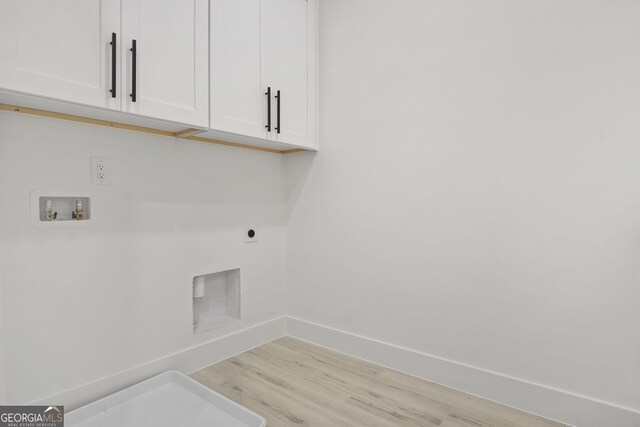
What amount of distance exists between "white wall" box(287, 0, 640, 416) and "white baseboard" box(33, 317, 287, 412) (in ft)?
1.38

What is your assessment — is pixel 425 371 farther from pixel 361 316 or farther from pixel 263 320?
pixel 263 320

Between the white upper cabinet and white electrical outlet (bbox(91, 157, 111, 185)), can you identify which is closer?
white electrical outlet (bbox(91, 157, 111, 185))

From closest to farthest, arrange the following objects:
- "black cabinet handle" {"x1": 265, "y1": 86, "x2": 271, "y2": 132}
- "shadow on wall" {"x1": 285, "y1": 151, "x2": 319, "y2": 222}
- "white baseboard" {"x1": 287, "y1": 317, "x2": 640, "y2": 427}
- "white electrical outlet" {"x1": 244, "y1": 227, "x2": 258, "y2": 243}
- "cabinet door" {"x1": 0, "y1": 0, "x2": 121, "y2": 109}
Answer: "cabinet door" {"x1": 0, "y1": 0, "x2": 121, "y2": 109} → "white baseboard" {"x1": 287, "y1": 317, "x2": 640, "y2": 427} → "black cabinet handle" {"x1": 265, "y1": 86, "x2": 271, "y2": 132} → "white electrical outlet" {"x1": 244, "y1": 227, "x2": 258, "y2": 243} → "shadow on wall" {"x1": 285, "y1": 151, "x2": 319, "y2": 222}

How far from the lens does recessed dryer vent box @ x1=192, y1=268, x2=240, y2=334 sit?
207 centimetres

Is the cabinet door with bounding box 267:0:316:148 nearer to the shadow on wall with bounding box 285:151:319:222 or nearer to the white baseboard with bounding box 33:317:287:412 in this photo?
the shadow on wall with bounding box 285:151:319:222

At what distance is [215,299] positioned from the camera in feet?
7.29

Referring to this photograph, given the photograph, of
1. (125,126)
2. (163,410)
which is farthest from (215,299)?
(125,126)

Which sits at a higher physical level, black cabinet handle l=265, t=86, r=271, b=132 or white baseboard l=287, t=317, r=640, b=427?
black cabinet handle l=265, t=86, r=271, b=132

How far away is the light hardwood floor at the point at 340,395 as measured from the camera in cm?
154

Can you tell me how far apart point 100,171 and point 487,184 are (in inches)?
73.0

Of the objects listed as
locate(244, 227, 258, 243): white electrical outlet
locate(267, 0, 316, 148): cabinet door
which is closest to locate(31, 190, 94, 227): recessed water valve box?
locate(244, 227, 258, 243): white electrical outlet

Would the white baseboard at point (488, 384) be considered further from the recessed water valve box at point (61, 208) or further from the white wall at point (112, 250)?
the recessed water valve box at point (61, 208)

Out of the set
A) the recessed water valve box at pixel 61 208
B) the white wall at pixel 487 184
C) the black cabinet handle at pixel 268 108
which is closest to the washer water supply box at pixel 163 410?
the recessed water valve box at pixel 61 208

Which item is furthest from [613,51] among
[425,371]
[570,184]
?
[425,371]
